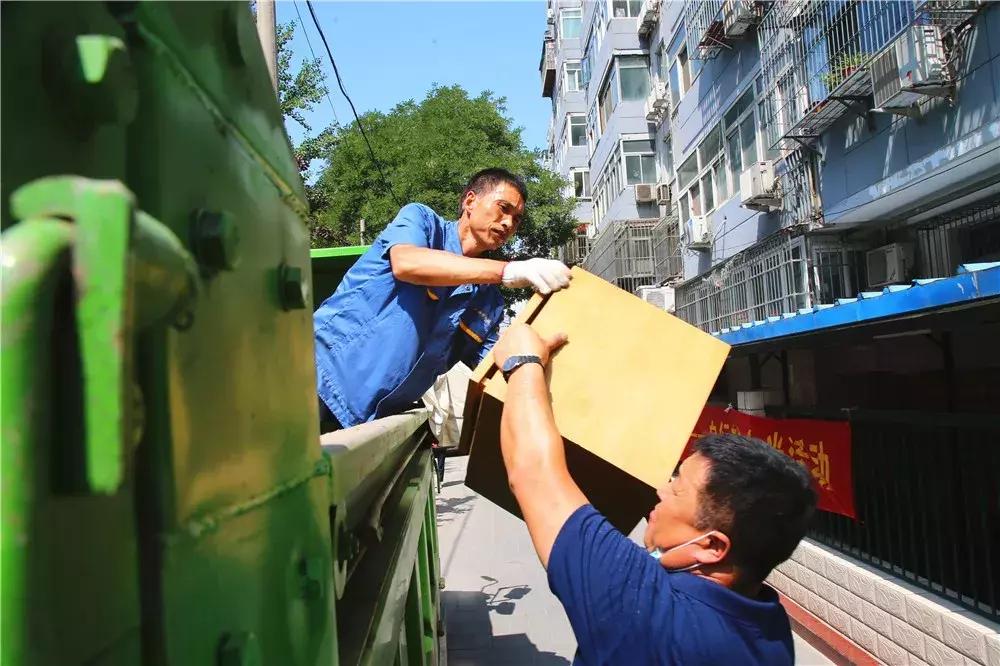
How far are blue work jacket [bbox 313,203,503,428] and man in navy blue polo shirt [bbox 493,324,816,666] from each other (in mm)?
627

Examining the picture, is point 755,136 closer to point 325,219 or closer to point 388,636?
point 325,219

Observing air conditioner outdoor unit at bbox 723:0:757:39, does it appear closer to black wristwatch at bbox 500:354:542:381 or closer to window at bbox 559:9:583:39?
black wristwatch at bbox 500:354:542:381

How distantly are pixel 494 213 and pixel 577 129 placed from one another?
2860cm

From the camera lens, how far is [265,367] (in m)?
0.74

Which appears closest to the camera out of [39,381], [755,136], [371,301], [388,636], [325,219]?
[39,381]

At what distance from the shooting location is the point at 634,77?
750 inches

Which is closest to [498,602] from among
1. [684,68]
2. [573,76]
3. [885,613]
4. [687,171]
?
[885,613]

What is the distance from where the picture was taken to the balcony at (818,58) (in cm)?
799

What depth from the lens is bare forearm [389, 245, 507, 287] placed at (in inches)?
78.3

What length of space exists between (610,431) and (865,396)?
20.0 ft

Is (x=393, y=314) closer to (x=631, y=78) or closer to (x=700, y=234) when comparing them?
(x=700, y=234)

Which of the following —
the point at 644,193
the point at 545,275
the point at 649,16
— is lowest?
the point at 545,275

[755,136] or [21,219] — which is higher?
[755,136]

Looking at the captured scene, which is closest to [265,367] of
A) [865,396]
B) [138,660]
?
A: [138,660]
